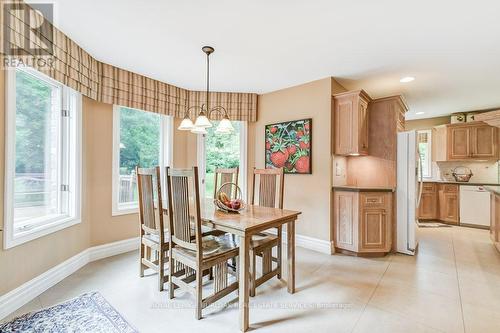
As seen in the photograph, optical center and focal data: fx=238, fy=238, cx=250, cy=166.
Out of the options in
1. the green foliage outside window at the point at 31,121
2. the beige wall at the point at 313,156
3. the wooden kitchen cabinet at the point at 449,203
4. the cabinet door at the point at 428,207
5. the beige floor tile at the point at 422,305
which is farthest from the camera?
the cabinet door at the point at 428,207

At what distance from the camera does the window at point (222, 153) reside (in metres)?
4.18

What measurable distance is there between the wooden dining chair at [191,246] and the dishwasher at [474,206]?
17.7 feet

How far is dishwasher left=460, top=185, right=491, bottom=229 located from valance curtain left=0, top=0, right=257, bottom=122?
471 cm

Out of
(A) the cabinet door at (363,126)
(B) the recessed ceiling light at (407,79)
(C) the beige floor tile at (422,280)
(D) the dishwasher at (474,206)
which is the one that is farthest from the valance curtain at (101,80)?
(D) the dishwasher at (474,206)

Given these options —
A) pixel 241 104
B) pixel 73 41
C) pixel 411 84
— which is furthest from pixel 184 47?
pixel 411 84

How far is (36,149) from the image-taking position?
92.6 inches

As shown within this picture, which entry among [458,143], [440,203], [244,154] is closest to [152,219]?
[244,154]

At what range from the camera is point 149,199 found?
2.33 meters

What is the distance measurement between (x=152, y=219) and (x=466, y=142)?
20.8ft

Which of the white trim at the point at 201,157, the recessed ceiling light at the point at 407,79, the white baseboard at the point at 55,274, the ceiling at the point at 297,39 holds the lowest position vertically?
the white baseboard at the point at 55,274

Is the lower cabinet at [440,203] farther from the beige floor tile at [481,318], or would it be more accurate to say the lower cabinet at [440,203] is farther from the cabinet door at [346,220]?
the beige floor tile at [481,318]

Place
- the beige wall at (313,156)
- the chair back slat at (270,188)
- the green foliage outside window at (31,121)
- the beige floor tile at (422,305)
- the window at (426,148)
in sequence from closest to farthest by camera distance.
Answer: the beige floor tile at (422,305) → the green foliage outside window at (31,121) → the chair back slat at (270,188) → the beige wall at (313,156) → the window at (426,148)

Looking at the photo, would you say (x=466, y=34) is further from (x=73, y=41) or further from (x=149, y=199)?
(x=73, y=41)

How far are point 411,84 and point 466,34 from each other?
55.1 inches
